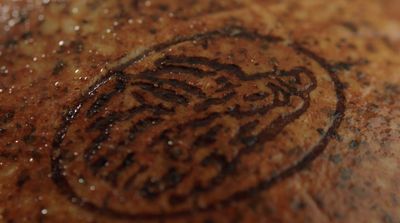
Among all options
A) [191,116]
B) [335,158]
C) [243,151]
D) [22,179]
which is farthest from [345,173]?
[22,179]

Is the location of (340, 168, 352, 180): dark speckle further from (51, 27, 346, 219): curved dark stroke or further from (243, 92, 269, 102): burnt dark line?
(243, 92, 269, 102): burnt dark line

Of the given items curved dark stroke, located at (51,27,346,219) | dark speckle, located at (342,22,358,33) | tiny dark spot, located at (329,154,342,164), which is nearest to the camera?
curved dark stroke, located at (51,27,346,219)

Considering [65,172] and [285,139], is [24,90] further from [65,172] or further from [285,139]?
[285,139]

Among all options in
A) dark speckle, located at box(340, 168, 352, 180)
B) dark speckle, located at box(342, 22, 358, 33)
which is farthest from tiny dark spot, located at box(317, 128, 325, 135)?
dark speckle, located at box(342, 22, 358, 33)

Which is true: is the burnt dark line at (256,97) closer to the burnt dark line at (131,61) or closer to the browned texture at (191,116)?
the browned texture at (191,116)

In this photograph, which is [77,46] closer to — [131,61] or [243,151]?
[131,61]

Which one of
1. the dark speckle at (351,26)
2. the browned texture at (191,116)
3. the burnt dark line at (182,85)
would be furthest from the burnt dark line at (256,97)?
the dark speckle at (351,26)

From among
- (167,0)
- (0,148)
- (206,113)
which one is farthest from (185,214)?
(167,0)

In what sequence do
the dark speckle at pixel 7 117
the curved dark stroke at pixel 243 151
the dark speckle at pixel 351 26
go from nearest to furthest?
the curved dark stroke at pixel 243 151 → the dark speckle at pixel 7 117 → the dark speckle at pixel 351 26
